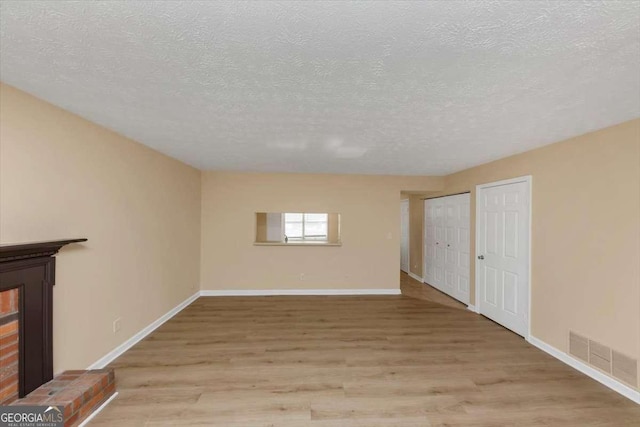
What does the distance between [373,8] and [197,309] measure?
14.4ft

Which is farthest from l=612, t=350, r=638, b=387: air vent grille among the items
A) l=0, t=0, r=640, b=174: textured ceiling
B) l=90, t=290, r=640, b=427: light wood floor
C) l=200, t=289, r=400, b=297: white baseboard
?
l=200, t=289, r=400, b=297: white baseboard

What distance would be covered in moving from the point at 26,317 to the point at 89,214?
904mm

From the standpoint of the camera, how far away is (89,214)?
2.38 metres

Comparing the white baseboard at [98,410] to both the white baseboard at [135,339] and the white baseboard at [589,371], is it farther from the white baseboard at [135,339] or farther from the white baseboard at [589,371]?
the white baseboard at [589,371]

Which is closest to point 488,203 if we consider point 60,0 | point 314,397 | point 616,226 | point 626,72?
point 616,226

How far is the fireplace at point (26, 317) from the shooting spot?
1.71 metres

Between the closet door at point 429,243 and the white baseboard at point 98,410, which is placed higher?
the closet door at point 429,243

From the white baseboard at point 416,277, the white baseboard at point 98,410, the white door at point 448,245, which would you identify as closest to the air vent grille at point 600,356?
the white door at point 448,245

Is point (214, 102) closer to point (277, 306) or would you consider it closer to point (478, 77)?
point (478, 77)

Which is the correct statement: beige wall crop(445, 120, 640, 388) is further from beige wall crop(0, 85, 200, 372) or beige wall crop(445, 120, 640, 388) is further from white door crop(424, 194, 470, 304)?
beige wall crop(0, 85, 200, 372)

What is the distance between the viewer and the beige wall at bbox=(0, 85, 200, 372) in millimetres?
1800

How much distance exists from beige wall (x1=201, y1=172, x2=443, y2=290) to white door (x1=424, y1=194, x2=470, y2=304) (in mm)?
620

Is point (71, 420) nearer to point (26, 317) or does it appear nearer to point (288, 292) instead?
point (26, 317)

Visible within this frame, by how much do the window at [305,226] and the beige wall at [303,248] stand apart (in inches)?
102
